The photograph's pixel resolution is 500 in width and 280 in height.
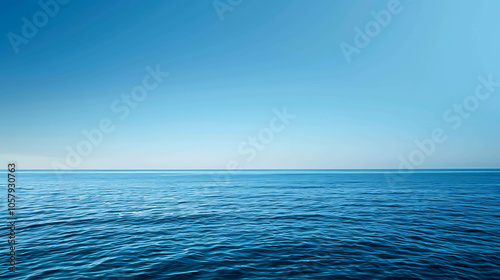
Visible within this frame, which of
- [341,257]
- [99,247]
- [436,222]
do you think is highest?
[99,247]

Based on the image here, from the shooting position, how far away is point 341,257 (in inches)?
439

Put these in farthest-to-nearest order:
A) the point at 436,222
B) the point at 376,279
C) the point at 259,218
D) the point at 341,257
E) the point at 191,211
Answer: the point at 191,211 < the point at 259,218 < the point at 436,222 < the point at 341,257 < the point at 376,279

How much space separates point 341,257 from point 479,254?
7229mm

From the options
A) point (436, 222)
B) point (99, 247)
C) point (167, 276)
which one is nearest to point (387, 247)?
point (436, 222)

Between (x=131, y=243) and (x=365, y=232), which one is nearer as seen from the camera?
(x=131, y=243)

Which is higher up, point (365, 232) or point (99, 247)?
point (99, 247)

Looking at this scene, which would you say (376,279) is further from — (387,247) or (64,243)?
(64,243)

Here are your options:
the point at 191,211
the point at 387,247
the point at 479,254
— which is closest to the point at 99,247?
the point at 191,211

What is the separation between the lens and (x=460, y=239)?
46.2ft

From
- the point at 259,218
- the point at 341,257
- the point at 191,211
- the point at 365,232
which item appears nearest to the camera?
the point at 341,257

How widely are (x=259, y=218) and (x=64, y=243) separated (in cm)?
1388
